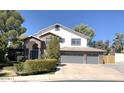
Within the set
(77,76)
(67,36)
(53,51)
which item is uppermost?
(67,36)

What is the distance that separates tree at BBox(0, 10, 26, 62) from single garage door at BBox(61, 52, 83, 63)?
17.6 feet

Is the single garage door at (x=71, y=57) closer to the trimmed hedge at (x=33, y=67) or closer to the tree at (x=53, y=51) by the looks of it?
the tree at (x=53, y=51)

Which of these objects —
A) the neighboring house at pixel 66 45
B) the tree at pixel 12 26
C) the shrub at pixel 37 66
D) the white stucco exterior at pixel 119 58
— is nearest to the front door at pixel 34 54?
the neighboring house at pixel 66 45

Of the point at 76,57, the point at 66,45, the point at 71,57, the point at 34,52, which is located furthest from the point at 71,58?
the point at 34,52

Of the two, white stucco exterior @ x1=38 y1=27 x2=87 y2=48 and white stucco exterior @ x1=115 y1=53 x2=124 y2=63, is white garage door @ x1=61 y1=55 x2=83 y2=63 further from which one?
white stucco exterior @ x1=115 y1=53 x2=124 y2=63

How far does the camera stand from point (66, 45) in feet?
108

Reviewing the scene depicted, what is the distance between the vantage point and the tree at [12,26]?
3108cm

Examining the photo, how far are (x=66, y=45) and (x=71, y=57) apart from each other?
2.50 metres

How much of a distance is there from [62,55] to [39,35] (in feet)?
12.7

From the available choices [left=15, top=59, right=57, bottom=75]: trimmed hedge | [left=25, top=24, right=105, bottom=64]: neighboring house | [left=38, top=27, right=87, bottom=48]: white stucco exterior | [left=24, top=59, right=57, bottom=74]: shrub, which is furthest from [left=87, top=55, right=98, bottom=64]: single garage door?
[left=15, top=59, right=57, bottom=75]: trimmed hedge

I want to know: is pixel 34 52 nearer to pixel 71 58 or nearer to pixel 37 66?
pixel 71 58

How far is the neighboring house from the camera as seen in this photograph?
3027 cm
